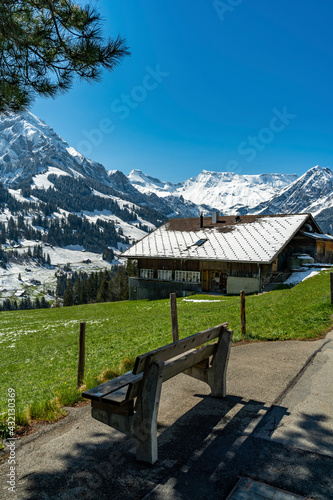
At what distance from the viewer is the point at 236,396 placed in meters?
6.21

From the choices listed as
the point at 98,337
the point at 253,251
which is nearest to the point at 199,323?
the point at 98,337

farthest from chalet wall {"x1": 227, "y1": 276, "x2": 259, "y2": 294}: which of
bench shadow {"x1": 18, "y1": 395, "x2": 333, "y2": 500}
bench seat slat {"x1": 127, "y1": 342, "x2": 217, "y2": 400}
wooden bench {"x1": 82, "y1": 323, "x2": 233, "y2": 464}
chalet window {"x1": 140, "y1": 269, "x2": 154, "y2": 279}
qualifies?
wooden bench {"x1": 82, "y1": 323, "x2": 233, "y2": 464}

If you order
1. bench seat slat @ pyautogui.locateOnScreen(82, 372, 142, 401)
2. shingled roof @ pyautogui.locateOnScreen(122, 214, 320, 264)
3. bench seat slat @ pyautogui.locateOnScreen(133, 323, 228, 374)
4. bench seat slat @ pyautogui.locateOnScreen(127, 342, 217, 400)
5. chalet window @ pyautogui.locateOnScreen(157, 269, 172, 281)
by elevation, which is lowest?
bench seat slat @ pyautogui.locateOnScreen(82, 372, 142, 401)

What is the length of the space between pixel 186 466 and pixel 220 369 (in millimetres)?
2194

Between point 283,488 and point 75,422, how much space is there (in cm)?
346

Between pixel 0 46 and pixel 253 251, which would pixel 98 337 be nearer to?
pixel 0 46

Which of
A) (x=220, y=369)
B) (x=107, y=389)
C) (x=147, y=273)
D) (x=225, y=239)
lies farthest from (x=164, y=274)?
(x=107, y=389)

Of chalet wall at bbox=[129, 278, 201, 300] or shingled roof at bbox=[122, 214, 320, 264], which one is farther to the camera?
chalet wall at bbox=[129, 278, 201, 300]

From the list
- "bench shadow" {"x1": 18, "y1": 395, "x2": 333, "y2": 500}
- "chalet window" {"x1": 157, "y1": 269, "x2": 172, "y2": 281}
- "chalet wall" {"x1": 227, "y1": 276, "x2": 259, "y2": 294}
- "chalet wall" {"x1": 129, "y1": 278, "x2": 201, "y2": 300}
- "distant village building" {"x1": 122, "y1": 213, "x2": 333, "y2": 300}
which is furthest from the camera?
"chalet window" {"x1": 157, "y1": 269, "x2": 172, "y2": 281}

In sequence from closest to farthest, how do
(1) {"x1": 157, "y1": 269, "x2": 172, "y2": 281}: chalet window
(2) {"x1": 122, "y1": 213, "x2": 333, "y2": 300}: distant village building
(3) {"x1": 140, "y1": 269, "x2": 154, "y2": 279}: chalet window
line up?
(2) {"x1": 122, "y1": 213, "x2": 333, "y2": 300}: distant village building < (1) {"x1": 157, "y1": 269, "x2": 172, "y2": 281}: chalet window < (3) {"x1": 140, "y1": 269, "x2": 154, "y2": 279}: chalet window

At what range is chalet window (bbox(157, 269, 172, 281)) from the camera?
3875 cm

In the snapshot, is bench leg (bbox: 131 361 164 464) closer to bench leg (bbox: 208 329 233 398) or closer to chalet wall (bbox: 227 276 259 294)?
bench leg (bbox: 208 329 233 398)

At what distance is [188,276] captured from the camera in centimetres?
3706

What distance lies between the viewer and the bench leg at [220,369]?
6148 mm
